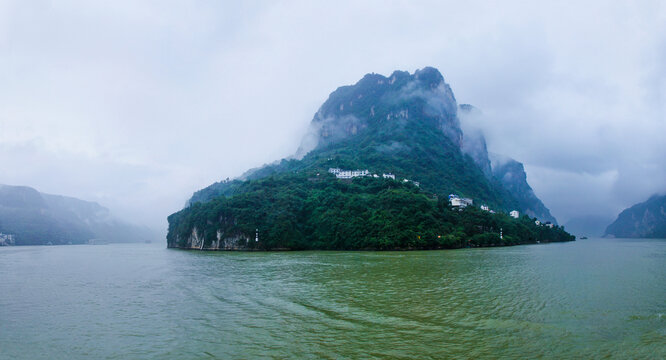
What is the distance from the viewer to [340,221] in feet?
234

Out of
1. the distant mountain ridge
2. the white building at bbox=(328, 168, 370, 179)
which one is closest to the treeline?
the white building at bbox=(328, 168, 370, 179)

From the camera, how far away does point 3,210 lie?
19225 centimetres

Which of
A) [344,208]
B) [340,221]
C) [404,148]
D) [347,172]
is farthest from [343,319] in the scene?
[404,148]

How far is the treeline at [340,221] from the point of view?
67625 millimetres

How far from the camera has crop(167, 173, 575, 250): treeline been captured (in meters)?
67.6

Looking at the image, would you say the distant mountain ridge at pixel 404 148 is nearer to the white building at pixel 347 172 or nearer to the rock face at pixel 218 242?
the white building at pixel 347 172

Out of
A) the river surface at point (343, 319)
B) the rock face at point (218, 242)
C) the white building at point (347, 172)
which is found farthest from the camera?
the white building at point (347, 172)

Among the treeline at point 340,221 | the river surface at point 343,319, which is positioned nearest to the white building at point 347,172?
the treeline at point 340,221

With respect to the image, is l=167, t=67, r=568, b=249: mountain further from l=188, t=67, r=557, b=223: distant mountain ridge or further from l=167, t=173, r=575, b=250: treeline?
l=188, t=67, r=557, b=223: distant mountain ridge

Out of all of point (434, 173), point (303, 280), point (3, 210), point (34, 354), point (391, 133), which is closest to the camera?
point (34, 354)

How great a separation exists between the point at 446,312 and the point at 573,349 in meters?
5.15

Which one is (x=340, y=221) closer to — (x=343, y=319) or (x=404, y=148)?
(x=343, y=319)

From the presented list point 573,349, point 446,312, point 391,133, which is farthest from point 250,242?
point 391,133

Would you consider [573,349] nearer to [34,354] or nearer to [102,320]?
[34,354]
